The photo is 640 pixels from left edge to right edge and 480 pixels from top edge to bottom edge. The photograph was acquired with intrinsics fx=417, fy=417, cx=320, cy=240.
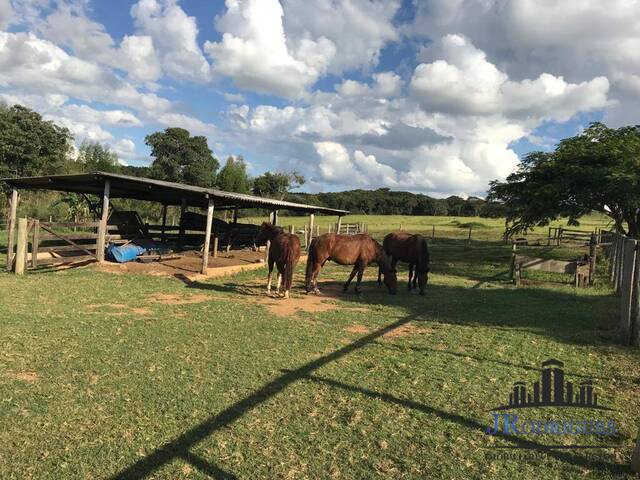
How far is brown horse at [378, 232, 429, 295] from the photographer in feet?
38.6

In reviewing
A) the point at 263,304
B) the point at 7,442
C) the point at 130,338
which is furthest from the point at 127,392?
the point at 263,304

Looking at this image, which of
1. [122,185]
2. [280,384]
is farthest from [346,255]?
[122,185]

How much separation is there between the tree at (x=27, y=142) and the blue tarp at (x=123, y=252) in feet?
95.1

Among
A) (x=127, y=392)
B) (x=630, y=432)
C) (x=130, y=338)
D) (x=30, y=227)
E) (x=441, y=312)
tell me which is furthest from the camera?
(x=30, y=227)

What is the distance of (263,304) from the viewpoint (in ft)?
31.6

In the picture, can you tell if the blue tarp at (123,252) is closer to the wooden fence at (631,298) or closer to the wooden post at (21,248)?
the wooden post at (21,248)

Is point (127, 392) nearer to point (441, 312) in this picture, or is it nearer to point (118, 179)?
point (441, 312)

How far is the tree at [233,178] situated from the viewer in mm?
63188

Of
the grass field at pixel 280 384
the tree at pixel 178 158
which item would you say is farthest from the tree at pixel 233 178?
the grass field at pixel 280 384

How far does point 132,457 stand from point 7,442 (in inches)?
44.8

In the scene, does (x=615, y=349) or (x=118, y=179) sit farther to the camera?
(x=118, y=179)

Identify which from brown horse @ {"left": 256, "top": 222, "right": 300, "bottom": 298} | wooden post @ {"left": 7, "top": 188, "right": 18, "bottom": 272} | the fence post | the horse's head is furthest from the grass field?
wooden post @ {"left": 7, "top": 188, "right": 18, "bottom": 272}

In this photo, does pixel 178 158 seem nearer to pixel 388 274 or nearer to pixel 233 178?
pixel 233 178

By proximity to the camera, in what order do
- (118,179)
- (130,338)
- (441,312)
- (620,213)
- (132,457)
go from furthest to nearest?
(620,213), (118,179), (441,312), (130,338), (132,457)
